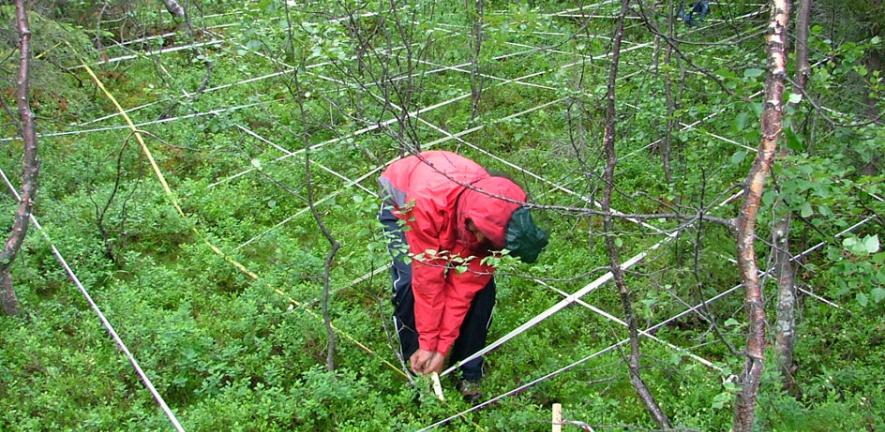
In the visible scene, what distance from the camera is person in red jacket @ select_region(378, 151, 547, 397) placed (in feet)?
12.6

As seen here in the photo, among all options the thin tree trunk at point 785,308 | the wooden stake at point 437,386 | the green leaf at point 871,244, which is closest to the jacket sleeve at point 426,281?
the wooden stake at point 437,386

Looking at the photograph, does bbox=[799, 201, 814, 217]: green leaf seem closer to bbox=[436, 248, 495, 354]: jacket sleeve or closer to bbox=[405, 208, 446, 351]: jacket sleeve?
bbox=[405, 208, 446, 351]: jacket sleeve

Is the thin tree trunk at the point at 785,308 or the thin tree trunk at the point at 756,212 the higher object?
the thin tree trunk at the point at 756,212

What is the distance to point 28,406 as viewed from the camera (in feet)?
14.5

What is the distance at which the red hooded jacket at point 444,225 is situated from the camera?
3.87m

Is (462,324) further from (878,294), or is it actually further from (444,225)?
(878,294)

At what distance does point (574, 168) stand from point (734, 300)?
1.47 m

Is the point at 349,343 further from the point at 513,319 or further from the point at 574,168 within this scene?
the point at 574,168

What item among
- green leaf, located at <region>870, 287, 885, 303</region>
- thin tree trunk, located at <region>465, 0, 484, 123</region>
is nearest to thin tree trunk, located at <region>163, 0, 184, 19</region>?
thin tree trunk, located at <region>465, 0, 484, 123</region>

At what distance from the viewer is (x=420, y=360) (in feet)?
15.0

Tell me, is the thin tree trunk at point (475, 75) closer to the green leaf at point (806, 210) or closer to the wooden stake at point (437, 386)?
the wooden stake at point (437, 386)

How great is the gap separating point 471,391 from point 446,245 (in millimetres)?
1015

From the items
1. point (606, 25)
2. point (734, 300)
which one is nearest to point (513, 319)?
point (734, 300)

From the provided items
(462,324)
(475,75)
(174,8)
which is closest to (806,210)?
(462,324)
